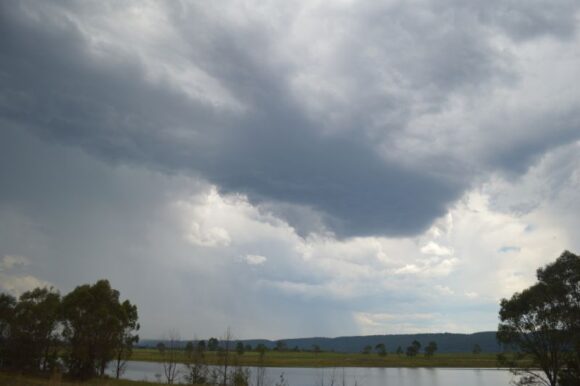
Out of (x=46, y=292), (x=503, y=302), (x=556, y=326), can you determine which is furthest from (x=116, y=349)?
(x=556, y=326)

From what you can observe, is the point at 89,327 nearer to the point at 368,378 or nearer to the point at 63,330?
the point at 63,330

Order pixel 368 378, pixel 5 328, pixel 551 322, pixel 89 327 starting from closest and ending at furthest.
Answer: pixel 551 322
pixel 5 328
pixel 89 327
pixel 368 378

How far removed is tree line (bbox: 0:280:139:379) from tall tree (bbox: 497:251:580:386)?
172 ft

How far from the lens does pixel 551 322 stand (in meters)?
54.8

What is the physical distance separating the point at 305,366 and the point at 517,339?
357 feet

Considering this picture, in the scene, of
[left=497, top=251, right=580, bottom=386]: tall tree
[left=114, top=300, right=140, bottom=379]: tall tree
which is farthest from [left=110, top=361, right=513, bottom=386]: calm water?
[left=497, top=251, right=580, bottom=386]: tall tree

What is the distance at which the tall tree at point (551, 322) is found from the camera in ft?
173

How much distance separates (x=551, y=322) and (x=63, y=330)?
201ft

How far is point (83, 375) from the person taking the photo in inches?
2379

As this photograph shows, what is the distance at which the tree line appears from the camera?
197 feet

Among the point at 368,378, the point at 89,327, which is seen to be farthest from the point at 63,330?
the point at 368,378

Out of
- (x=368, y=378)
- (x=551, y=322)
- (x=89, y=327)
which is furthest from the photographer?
(x=368, y=378)

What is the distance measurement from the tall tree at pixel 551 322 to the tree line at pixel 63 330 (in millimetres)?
52545

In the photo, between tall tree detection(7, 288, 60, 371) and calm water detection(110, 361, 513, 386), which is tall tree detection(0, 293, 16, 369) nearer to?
tall tree detection(7, 288, 60, 371)
